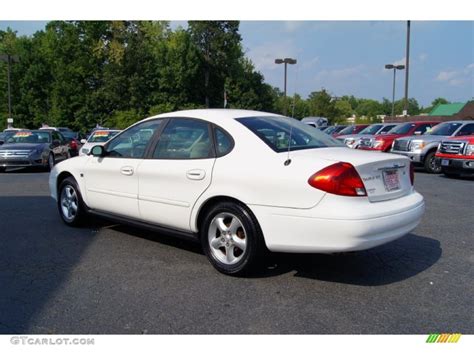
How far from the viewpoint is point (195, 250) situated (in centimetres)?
511

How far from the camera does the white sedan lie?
3732 mm

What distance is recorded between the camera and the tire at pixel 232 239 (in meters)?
4.02

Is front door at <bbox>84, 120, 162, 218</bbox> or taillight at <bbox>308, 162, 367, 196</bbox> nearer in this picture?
taillight at <bbox>308, 162, 367, 196</bbox>

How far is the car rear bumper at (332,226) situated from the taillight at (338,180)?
0.07 meters

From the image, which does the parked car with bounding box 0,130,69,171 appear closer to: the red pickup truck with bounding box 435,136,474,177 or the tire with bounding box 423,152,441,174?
the red pickup truck with bounding box 435,136,474,177

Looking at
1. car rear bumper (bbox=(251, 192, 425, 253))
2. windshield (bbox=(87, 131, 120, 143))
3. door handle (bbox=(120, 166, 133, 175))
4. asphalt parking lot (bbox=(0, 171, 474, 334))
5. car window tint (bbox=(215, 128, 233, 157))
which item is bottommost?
asphalt parking lot (bbox=(0, 171, 474, 334))

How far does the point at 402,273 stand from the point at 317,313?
1.38m

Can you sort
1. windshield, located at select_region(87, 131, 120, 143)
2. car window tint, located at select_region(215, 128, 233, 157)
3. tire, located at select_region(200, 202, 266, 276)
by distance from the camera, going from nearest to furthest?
tire, located at select_region(200, 202, 266, 276), car window tint, located at select_region(215, 128, 233, 157), windshield, located at select_region(87, 131, 120, 143)

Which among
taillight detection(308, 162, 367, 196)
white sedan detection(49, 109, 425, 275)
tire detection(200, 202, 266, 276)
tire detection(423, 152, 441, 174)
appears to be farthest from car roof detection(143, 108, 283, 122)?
tire detection(423, 152, 441, 174)

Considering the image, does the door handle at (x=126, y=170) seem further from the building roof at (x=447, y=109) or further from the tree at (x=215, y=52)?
the building roof at (x=447, y=109)

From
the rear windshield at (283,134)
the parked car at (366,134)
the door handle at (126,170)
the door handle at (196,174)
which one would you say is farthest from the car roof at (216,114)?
the parked car at (366,134)

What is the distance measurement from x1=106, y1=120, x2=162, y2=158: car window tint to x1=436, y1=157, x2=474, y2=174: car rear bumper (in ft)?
31.1

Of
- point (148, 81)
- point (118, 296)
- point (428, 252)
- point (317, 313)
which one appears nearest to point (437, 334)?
point (317, 313)

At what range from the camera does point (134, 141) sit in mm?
5340
